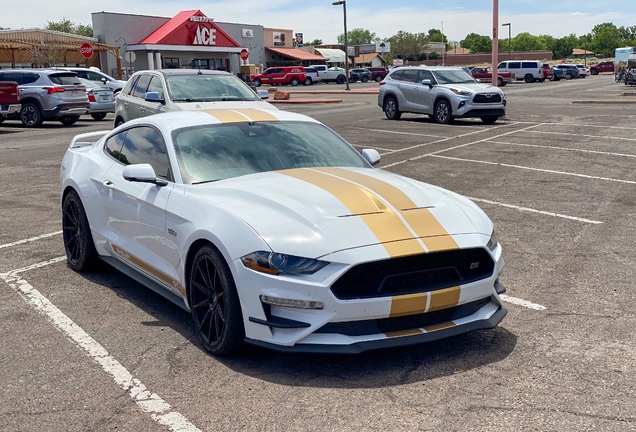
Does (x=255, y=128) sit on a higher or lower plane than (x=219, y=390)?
higher

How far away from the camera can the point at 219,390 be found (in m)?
4.11

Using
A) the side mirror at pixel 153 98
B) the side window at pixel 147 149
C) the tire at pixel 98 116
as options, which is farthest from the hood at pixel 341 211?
the tire at pixel 98 116

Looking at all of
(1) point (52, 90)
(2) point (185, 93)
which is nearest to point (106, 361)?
(2) point (185, 93)

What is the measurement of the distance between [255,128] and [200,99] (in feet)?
25.8

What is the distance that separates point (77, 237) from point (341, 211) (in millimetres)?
3137

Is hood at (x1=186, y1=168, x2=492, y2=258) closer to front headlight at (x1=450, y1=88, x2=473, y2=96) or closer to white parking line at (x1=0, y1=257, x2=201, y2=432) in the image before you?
white parking line at (x1=0, y1=257, x2=201, y2=432)

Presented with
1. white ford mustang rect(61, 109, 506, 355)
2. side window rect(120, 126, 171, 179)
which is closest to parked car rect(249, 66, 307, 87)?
side window rect(120, 126, 171, 179)

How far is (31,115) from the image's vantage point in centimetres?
2319

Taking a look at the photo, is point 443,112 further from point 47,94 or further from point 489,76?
point 489,76

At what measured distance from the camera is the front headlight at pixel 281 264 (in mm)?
4137

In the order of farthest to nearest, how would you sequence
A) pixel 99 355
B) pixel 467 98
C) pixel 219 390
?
pixel 467 98 < pixel 99 355 < pixel 219 390

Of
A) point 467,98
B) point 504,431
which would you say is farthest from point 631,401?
point 467,98

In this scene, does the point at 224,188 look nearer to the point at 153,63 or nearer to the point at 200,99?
the point at 200,99

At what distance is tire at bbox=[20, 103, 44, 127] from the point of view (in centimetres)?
2297
